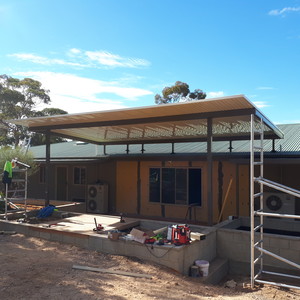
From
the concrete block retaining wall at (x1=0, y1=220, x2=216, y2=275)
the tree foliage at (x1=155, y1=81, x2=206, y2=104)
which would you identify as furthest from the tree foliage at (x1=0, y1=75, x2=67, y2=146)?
the concrete block retaining wall at (x1=0, y1=220, x2=216, y2=275)

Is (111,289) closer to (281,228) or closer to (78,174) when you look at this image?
(281,228)

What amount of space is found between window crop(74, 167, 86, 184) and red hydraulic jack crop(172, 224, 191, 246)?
28.9 ft

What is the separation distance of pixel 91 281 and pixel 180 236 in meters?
1.92

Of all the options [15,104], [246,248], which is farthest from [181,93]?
[246,248]

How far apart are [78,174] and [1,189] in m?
3.31

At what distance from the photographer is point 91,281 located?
16.2ft

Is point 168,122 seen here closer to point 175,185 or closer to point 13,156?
point 175,185

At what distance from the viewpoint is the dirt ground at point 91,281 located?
176 inches

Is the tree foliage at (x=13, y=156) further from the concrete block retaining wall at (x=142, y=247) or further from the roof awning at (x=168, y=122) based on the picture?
the concrete block retaining wall at (x=142, y=247)

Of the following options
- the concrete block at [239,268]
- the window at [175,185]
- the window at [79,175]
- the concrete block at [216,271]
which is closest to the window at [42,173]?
the window at [79,175]

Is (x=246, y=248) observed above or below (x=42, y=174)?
below

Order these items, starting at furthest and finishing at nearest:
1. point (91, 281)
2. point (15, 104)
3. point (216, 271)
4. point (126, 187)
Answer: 1. point (15, 104)
2. point (126, 187)
3. point (216, 271)
4. point (91, 281)

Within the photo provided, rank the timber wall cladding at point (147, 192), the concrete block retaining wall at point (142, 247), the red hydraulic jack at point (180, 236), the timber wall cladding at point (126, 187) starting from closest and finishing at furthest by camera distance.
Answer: the concrete block retaining wall at point (142, 247)
the red hydraulic jack at point (180, 236)
the timber wall cladding at point (147, 192)
the timber wall cladding at point (126, 187)

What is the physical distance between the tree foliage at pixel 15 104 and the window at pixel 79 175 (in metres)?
15.4
